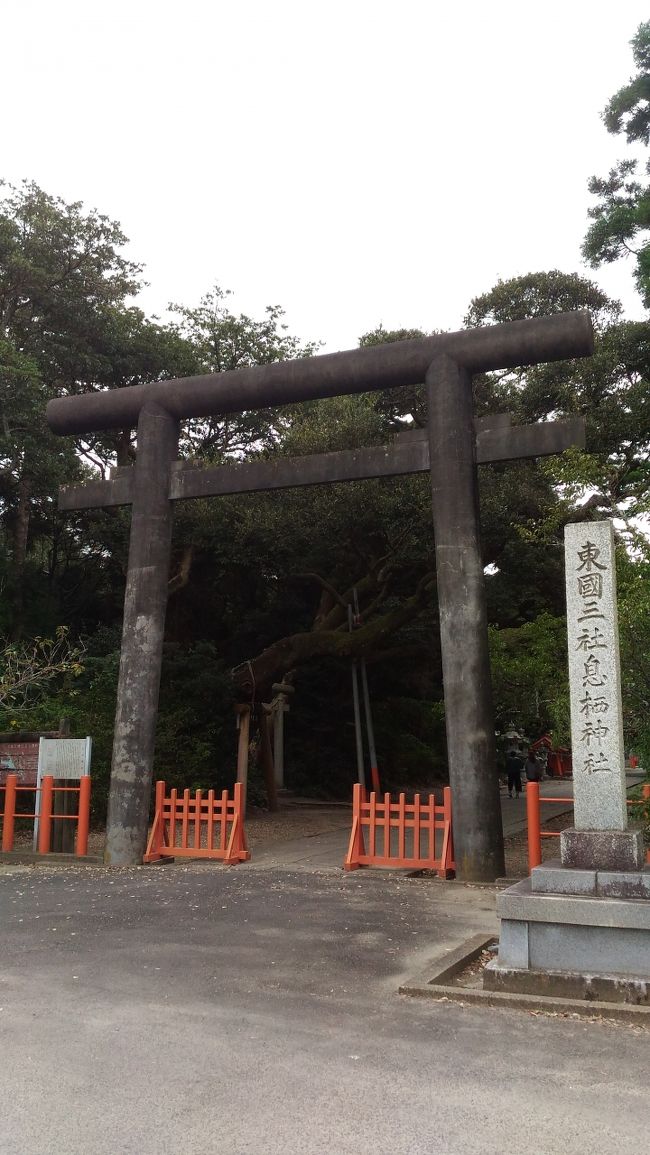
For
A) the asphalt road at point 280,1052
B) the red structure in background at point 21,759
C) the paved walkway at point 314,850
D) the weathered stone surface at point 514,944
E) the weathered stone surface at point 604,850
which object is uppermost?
the red structure in background at point 21,759

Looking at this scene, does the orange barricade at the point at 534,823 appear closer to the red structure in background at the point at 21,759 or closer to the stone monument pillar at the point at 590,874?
the stone monument pillar at the point at 590,874

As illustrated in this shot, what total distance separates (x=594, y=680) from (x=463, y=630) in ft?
12.0

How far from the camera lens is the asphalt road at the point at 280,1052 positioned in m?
3.64

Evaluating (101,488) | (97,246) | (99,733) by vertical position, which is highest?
(97,246)

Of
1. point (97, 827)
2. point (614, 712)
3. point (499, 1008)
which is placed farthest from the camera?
point (97, 827)

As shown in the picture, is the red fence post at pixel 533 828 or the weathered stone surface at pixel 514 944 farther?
the red fence post at pixel 533 828

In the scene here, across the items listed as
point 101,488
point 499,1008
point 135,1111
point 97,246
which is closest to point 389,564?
point 101,488

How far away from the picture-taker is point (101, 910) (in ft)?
27.4

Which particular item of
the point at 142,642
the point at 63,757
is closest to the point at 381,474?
the point at 142,642

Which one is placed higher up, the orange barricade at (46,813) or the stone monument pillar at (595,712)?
the stone monument pillar at (595,712)

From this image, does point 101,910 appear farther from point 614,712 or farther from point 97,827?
point 97,827

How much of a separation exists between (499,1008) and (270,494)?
1276 centimetres

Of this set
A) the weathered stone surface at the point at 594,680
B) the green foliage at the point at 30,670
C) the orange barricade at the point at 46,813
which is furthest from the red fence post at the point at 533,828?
the green foliage at the point at 30,670

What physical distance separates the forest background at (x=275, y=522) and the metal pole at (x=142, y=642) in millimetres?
2047
